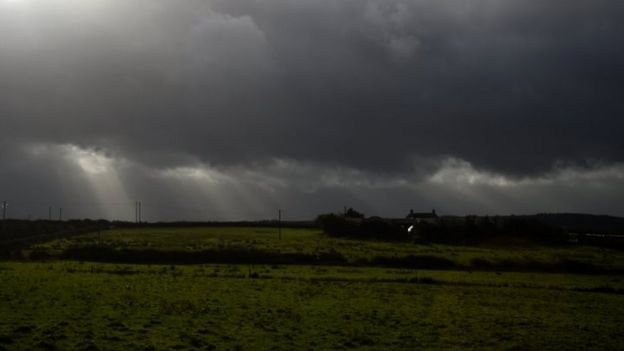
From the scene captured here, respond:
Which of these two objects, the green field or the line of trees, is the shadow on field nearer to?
the green field

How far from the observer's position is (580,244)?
5010 inches

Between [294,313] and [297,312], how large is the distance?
49 centimetres

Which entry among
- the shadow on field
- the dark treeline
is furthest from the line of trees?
the shadow on field

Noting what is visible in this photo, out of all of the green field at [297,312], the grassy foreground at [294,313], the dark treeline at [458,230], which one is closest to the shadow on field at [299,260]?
the green field at [297,312]

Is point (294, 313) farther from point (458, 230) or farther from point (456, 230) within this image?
point (458, 230)

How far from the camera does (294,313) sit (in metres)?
32.5

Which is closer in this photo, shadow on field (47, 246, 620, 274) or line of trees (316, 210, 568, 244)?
shadow on field (47, 246, 620, 274)

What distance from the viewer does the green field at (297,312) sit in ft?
80.5

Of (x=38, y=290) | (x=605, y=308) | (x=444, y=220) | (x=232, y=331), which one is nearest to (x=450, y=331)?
(x=232, y=331)

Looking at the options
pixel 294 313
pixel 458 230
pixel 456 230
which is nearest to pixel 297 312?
pixel 294 313

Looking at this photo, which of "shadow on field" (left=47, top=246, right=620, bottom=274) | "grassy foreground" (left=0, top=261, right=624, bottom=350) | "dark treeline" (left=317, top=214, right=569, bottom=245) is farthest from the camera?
"dark treeline" (left=317, top=214, right=569, bottom=245)

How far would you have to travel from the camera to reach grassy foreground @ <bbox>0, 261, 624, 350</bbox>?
80.3 ft

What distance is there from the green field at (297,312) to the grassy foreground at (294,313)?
7cm

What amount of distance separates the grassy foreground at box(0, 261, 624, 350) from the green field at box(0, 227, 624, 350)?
68 millimetres
